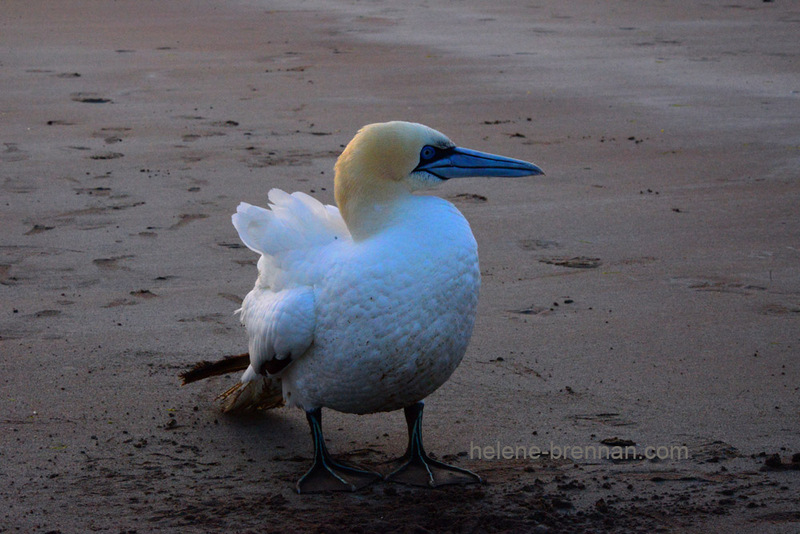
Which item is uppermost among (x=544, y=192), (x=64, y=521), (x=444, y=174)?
(x=444, y=174)

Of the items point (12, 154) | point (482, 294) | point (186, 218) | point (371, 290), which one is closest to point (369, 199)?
point (371, 290)

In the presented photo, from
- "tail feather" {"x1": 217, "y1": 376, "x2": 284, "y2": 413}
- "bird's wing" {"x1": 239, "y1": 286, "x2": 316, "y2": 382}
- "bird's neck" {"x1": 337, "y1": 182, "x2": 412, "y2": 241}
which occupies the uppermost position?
"bird's neck" {"x1": 337, "y1": 182, "x2": 412, "y2": 241}

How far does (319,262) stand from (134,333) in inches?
70.5

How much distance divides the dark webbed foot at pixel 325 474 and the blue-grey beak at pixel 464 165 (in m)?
1.09

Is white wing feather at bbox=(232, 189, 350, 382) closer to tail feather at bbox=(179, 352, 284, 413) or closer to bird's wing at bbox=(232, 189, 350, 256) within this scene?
bird's wing at bbox=(232, 189, 350, 256)

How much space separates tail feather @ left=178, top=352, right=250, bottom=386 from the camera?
4441mm

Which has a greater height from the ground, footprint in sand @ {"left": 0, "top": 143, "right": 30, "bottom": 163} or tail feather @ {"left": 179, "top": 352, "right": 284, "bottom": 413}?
footprint in sand @ {"left": 0, "top": 143, "right": 30, "bottom": 163}

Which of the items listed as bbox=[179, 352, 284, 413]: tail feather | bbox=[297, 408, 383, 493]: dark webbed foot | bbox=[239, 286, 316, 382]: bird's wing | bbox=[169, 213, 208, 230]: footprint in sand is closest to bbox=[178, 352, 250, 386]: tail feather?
→ bbox=[179, 352, 284, 413]: tail feather

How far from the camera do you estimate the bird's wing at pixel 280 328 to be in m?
3.78

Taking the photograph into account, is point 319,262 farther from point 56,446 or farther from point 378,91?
point 378,91

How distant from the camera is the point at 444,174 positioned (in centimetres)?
397

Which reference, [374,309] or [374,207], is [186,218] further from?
[374,309]

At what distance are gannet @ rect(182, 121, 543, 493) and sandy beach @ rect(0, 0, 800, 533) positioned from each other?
376mm

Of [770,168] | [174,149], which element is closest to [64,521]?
[174,149]
